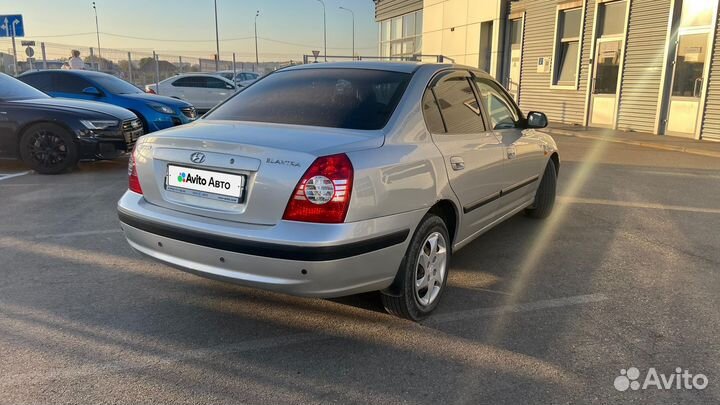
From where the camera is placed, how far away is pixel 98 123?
7.73m

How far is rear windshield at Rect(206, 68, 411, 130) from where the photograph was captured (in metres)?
3.29

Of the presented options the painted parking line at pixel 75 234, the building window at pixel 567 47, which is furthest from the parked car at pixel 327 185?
the building window at pixel 567 47

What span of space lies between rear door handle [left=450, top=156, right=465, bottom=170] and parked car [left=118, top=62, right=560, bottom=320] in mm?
12

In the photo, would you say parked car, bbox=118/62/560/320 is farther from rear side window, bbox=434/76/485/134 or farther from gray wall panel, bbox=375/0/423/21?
gray wall panel, bbox=375/0/423/21

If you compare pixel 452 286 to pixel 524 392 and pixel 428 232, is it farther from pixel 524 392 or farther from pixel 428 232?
pixel 524 392

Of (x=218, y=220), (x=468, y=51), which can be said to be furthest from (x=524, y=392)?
(x=468, y=51)

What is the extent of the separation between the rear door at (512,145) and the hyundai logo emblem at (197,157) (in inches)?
88.3

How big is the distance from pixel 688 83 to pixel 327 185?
12485mm

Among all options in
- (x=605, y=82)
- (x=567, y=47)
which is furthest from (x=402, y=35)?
(x=605, y=82)

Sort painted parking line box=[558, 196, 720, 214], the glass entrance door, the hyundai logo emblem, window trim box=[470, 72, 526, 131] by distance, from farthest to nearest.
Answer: the glass entrance door → painted parking line box=[558, 196, 720, 214] → window trim box=[470, 72, 526, 131] → the hyundai logo emblem

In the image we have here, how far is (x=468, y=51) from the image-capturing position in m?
21.7

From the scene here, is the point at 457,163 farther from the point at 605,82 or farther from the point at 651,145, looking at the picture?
the point at 605,82

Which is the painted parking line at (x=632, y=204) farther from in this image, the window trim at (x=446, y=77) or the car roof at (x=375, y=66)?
the car roof at (x=375, y=66)

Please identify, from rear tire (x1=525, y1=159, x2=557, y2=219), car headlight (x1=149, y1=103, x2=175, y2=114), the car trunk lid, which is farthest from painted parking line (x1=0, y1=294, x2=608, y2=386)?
car headlight (x1=149, y1=103, x2=175, y2=114)
